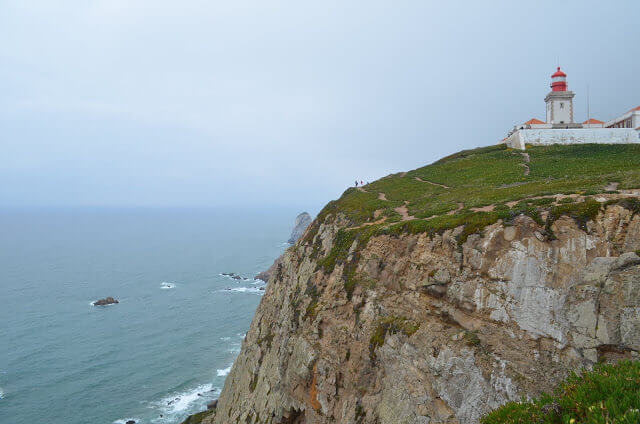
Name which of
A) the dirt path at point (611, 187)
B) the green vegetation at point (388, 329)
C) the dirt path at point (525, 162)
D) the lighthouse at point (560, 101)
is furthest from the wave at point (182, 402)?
the lighthouse at point (560, 101)

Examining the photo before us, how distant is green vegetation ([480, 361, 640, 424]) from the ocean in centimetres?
4715

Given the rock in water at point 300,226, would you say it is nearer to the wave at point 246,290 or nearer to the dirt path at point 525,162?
the wave at point 246,290

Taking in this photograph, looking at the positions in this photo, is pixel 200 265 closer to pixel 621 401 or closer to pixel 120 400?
pixel 120 400

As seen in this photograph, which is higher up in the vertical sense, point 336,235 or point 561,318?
point 336,235

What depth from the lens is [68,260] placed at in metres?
131

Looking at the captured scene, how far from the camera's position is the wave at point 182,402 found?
42281 mm

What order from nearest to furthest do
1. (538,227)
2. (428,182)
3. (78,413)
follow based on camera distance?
(538,227), (428,182), (78,413)

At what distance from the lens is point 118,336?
63.6m

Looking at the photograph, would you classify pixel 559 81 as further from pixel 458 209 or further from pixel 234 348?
pixel 234 348

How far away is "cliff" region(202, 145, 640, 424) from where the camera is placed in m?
12.2

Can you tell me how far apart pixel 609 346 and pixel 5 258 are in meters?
188

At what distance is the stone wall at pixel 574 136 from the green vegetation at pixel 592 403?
44584 millimetres

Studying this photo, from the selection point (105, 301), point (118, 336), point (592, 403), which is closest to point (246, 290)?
point (118, 336)

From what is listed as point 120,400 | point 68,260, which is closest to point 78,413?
point 120,400
